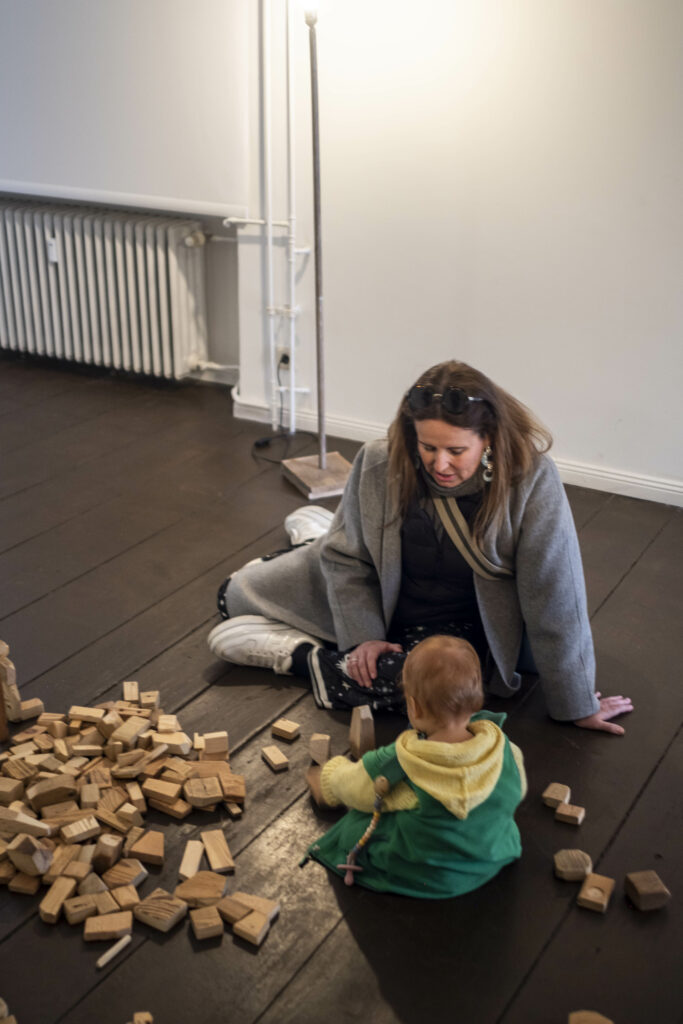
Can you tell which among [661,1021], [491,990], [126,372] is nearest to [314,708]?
[491,990]

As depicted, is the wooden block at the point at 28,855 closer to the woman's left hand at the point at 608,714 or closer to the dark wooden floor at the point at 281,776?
the dark wooden floor at the point at 281,776

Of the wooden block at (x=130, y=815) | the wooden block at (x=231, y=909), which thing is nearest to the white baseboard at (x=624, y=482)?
the wooden block at (x=130, y=815)

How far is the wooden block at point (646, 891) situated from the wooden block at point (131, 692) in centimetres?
122

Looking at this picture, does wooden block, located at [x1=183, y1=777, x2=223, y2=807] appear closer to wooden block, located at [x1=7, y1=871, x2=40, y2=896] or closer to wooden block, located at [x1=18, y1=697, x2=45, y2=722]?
wooden block, located at [x1=7, y1=871, x2=40, y2=896]

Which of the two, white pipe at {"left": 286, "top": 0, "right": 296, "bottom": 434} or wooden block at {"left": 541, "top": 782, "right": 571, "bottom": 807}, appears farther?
white pipe at {"left": 286, "top": 0, "right": 296, "bottom": 434}

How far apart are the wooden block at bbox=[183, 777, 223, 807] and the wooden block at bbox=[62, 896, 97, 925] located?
1.04 feet

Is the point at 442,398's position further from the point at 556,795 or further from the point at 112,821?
the point at 112,821

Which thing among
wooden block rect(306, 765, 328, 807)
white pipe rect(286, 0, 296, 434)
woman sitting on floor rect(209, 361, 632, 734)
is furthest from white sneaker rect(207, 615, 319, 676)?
white pipe rect(286, 0, 296, 434)

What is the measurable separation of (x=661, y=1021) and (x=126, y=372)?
4069 mm

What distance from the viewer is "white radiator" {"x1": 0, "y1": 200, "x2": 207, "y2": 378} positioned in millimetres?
4727

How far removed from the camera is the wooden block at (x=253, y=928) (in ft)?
6.15

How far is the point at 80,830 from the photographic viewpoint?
2098 mm

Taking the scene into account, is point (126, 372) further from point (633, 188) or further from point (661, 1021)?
point (661, 1021)

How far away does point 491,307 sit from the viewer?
3.87m
